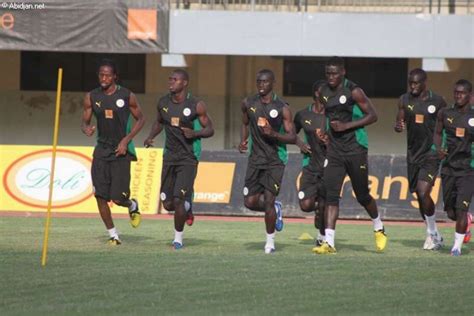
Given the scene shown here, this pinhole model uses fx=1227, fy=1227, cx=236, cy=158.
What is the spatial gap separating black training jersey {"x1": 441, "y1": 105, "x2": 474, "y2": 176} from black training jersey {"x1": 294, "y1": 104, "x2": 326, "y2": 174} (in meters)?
1.65

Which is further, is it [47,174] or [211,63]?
[211,63]

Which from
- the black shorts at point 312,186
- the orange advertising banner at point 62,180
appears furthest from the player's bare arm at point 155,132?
the orange advertising banner at point 62,180

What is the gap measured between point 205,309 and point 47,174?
13070mm

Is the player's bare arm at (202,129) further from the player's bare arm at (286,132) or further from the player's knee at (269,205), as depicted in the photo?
the player's knee at (269,205)

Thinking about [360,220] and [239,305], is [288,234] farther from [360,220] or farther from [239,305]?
[239,305]

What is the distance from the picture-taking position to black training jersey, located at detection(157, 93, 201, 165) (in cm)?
1495

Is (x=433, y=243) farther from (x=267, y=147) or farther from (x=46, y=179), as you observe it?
(x=46, y=179)

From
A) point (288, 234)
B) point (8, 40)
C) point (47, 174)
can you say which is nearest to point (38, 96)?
point (8, 40)

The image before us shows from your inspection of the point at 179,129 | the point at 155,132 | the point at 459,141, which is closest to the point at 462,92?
the point at 459,141

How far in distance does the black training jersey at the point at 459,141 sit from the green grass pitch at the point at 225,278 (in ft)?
3.44

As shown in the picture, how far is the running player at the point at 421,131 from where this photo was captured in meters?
15.1

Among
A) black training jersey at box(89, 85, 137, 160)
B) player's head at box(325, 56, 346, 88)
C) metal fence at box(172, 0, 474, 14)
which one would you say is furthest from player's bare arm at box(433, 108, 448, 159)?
metal fence at box(172, 0, 474, 14)

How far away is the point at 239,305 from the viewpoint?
10281mm

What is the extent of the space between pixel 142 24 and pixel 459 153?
11.8 m
